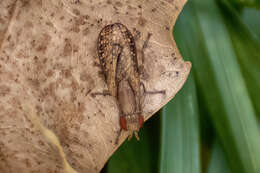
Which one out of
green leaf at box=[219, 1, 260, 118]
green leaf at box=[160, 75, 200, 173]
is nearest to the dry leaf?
green leaf at box=[160, 75, 200, 173]

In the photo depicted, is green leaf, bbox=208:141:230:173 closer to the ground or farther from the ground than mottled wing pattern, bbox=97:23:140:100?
closer to the ground

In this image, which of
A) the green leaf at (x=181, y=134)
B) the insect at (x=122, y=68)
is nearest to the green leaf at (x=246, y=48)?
the green leaf at (x=181, y=134)

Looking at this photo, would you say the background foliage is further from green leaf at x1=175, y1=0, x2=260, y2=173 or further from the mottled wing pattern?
the mottled wing pattern

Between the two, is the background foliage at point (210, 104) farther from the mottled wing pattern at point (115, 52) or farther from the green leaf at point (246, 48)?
the mottled wing pattern at point (115, 52)

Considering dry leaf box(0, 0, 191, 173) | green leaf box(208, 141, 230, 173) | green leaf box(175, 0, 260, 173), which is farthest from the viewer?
green leaf box(208, 141, 230, 173)

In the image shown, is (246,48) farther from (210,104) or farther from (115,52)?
(115,52)

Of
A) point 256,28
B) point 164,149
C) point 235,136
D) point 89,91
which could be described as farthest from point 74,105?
point 256,28

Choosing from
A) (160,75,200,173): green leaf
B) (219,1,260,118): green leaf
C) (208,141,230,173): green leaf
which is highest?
(219,1,260,118): green leaf

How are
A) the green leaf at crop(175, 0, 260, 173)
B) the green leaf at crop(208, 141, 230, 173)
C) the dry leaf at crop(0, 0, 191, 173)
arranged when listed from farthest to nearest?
the green leaf at crop(208, 141, 230, 173), the green leaf at crop(175, 0, 260, 173), the dry leaf at crop(0, 0, 191, 173)

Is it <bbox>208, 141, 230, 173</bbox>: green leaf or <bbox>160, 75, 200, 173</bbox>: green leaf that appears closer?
<bbox>160, 75, 200, 173</bbox>: green leaf
